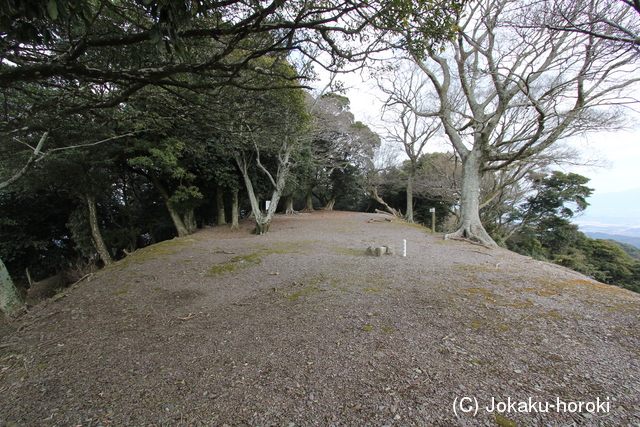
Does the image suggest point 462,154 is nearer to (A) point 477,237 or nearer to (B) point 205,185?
(A) point 477,237

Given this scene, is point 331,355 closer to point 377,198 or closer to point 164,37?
point 164,37

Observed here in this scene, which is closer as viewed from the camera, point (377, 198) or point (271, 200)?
point (271, 200)

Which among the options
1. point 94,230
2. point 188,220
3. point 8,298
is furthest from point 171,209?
point 8,298

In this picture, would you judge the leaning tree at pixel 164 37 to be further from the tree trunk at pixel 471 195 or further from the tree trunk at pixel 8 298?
the tree trunk at pixel 471 195

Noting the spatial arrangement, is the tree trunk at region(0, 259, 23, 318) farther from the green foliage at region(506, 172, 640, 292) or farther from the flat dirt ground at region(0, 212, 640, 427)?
the green foliage at region(506, 172, 640, 292)

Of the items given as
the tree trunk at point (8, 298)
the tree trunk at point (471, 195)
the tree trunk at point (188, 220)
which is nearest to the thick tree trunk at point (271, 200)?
the tree trunk at point (188, 220)

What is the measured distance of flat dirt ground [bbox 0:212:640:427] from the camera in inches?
59.4

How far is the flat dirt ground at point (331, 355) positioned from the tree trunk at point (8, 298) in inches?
37.8

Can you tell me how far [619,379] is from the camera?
1.63 metres

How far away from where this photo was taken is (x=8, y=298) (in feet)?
12.5

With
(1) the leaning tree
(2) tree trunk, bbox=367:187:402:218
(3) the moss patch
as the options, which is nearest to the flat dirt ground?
(3) the moss patch

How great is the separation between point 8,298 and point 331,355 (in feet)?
16.6

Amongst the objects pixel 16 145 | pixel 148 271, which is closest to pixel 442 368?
pixel 148 271

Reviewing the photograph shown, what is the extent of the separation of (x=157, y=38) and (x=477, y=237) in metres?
8.65
